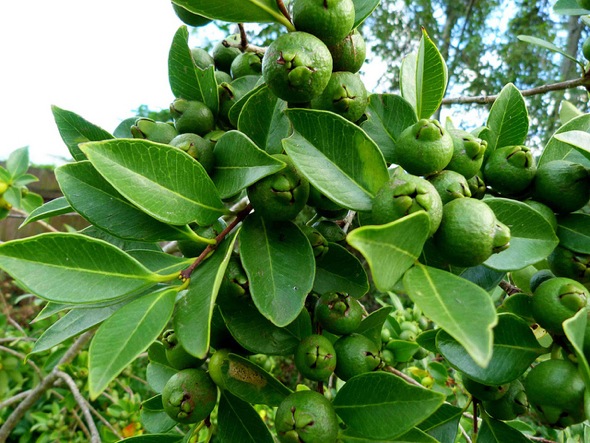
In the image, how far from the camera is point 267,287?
73 cm

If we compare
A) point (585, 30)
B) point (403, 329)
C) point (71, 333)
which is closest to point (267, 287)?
point (71, 333)

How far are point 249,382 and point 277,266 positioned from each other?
0.22 m

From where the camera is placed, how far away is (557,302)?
27.5 inches

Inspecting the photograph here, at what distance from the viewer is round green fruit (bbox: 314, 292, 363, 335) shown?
2.68 feet

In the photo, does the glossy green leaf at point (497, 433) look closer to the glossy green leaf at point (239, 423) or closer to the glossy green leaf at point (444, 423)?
the glossy green leaf at point (444, 423)

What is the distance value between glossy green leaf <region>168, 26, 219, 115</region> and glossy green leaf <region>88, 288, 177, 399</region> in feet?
1.55

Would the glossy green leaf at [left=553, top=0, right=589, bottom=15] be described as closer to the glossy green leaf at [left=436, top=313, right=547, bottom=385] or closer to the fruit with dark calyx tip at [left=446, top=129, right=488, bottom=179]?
the fruit with dark calyx tip at [left=446, top=129, right=488, bottom=179]

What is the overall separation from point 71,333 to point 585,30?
314 inches

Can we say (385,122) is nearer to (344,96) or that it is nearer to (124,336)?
(344,96)

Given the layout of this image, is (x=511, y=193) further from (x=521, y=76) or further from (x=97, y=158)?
(x=521, y=76)

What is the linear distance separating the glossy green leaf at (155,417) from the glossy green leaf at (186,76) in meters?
0.67

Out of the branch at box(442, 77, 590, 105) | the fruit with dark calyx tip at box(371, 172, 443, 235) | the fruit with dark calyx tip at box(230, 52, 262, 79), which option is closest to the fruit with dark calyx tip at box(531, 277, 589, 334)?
the fruit with dark calyx tip at box(371, 172, 443, 235)

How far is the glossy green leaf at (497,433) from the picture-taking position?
83cm

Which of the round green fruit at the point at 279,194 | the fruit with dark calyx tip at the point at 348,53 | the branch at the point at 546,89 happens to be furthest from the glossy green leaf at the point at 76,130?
the branch at the point at 546,89
